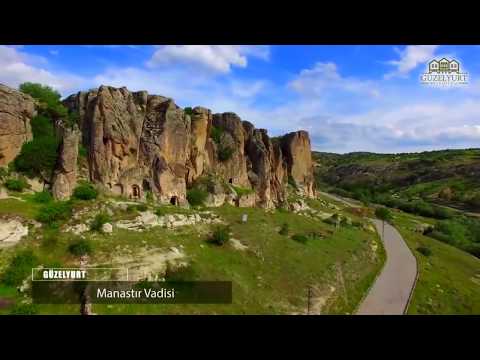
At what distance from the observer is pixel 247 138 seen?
3322cm

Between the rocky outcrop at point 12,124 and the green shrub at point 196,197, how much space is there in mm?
9618

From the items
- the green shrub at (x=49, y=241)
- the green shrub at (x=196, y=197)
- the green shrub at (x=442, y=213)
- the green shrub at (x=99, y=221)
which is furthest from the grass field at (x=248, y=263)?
the green shrub at (x=442, y=213)

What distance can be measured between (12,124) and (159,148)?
746 centimetres

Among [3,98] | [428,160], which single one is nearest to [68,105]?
[3,98]

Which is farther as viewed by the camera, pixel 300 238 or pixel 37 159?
pixel 300 238

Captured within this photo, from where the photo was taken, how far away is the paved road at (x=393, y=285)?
13.0 meters

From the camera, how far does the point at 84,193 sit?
14875 mm

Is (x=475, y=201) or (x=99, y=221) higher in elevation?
(x=99, y=221)

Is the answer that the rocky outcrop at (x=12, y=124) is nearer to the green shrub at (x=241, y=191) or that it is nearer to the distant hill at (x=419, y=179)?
the green shrub at (x=241, y=191)

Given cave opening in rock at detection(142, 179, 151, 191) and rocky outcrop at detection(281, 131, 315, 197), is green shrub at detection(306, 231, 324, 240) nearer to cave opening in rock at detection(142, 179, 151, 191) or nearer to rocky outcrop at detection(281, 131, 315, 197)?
cave opening in rock at detection(142, 179, 151, 191)

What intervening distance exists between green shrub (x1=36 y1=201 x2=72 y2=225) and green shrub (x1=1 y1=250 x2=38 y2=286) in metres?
1.69

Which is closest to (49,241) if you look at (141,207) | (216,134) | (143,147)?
(141,207)

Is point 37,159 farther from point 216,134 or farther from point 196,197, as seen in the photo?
point 216,134

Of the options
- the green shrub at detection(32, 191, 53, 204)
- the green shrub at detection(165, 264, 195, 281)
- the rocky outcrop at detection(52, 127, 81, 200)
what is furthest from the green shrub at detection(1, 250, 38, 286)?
the rocky outcrop at detection(52, 127, 81, 200)
